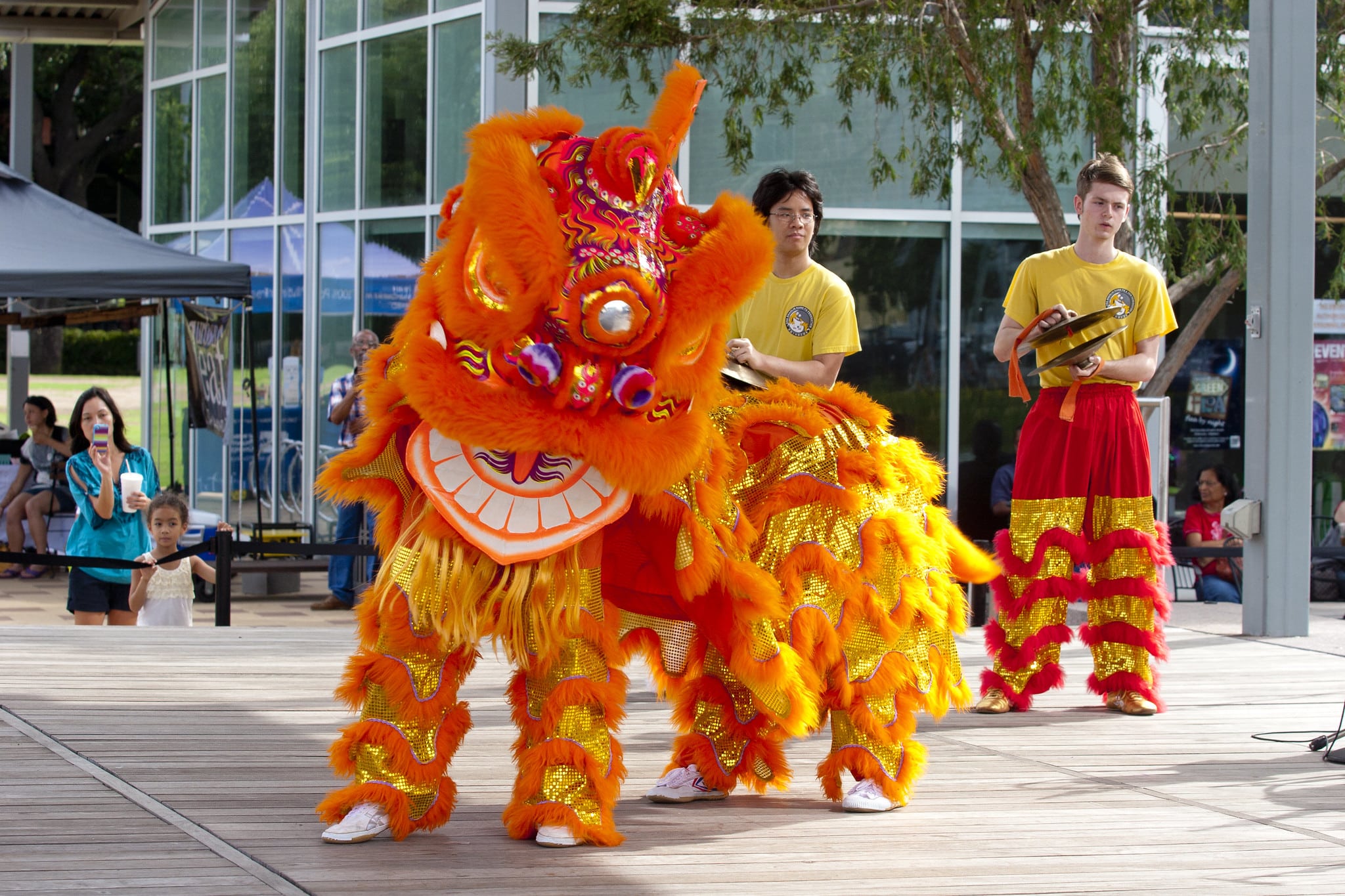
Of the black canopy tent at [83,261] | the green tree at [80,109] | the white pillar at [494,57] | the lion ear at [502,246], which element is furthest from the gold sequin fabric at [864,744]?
the green tree at [80,109]

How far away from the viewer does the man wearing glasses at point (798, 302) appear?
425 centimetres

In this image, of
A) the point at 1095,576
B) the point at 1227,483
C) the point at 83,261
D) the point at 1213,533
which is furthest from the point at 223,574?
the point at 1227,483

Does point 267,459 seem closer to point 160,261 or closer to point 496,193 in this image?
point 160,261

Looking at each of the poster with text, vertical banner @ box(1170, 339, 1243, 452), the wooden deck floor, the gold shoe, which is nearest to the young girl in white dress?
the wooden deck floor

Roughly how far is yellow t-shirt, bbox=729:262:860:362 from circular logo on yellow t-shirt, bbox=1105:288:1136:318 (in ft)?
4.61

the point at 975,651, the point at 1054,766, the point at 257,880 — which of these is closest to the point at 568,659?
the point at 257,880

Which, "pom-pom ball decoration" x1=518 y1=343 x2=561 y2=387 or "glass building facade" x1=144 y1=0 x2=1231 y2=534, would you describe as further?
"glass building facade" x1=144 y1=0 x2=1231 y2=534

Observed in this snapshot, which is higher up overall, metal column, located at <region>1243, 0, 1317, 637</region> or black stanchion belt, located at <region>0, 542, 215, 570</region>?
metal column, located at <region>1243, 0, 1317, 637</region>

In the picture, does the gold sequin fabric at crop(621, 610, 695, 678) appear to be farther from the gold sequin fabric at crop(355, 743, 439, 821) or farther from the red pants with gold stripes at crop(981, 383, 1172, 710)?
the red pants with gold stripes at crop(981, 383, 1172, 710)

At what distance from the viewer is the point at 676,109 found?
3447 mm

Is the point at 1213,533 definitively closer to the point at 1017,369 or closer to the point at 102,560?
the point at 1017,369

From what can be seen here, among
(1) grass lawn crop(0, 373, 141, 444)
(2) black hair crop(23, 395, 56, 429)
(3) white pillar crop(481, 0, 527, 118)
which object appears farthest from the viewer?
(1) grass lawn crop(0, 373, 141, 444)

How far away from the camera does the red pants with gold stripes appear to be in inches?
211

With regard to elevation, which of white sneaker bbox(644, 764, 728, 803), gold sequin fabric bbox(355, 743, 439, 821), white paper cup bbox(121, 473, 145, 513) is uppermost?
white paper cup bbox(121, 473, 145, 513)
